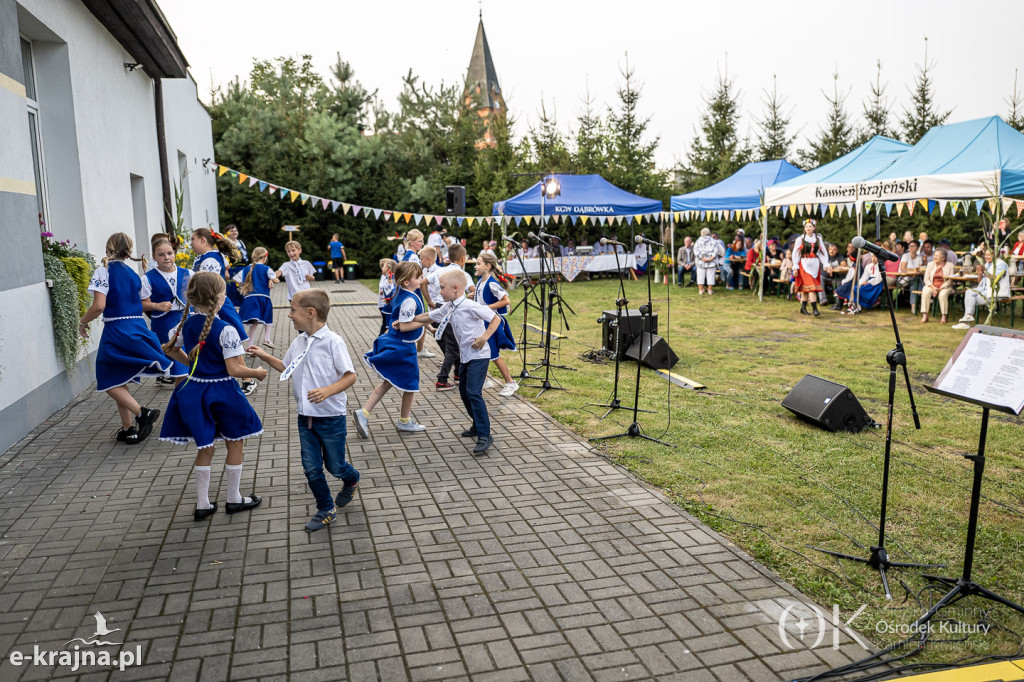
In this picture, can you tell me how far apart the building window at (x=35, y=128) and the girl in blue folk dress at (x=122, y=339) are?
9.40ft

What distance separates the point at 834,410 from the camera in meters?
6.60

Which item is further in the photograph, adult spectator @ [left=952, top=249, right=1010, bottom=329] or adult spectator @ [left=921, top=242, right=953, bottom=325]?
adult spectator @ [left=921, top=242, right=953, bottom=325]

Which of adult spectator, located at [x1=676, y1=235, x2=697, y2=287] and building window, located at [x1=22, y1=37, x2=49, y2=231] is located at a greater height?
building window, located at [x1=22, y1=37, x2=49, y2=231]

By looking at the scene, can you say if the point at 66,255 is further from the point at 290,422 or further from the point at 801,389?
the point at 801,389

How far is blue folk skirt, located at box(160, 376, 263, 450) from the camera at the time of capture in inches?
178

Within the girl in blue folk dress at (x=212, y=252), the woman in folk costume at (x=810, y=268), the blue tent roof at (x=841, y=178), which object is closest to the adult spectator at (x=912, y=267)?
the woman in folk costume at (x=810, y=268)

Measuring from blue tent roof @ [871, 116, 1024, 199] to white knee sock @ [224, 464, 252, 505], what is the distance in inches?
498

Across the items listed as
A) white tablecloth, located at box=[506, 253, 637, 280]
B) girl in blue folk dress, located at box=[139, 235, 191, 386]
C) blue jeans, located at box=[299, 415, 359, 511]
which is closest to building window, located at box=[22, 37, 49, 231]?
girl in blue folk dress, located at box=[139, 235, 191, 386]

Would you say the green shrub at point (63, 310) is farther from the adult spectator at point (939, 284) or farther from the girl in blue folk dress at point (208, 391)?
the adult spectator at point (939, 284)

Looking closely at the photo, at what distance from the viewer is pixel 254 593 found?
372 cm

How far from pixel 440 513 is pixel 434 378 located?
466 centimetres

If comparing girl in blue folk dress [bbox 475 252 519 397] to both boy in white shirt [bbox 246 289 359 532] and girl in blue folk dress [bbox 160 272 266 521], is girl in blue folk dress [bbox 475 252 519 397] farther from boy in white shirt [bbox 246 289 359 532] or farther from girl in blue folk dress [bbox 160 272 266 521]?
girl in blue folk dress [bbox 160 272 266 521]

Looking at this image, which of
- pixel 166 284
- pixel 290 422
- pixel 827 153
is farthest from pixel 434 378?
pixel 827 153

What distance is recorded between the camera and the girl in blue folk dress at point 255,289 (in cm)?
1007
